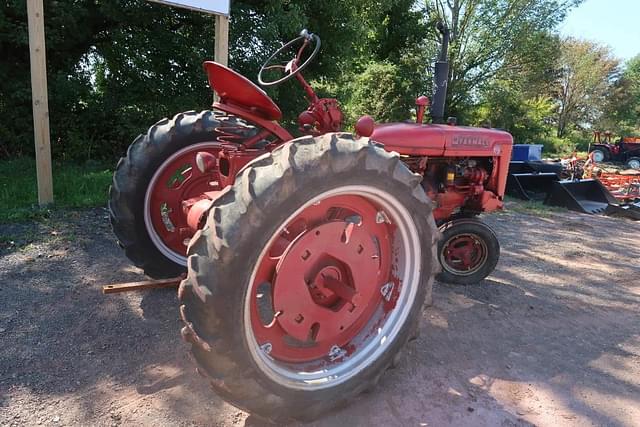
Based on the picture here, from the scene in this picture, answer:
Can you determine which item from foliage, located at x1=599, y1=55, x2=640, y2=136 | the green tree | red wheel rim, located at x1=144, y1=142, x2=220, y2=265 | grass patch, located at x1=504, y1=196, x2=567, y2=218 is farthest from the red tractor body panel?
foliage, located at x1=599, y1=55, x2=640, y2=136

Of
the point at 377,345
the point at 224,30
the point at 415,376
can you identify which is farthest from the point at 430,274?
the point at 224,30

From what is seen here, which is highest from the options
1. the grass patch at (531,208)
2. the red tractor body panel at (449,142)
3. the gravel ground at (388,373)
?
the red tractor body panel at (449,142)

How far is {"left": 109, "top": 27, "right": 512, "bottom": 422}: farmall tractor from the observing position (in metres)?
1.78

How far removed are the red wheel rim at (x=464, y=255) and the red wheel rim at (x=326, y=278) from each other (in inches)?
68.1

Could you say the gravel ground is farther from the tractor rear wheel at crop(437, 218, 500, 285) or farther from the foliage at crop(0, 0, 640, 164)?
the foliage at crop(0, 0, 640, 164)

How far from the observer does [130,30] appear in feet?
25.6

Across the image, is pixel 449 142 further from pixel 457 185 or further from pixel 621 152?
pixel 621 152

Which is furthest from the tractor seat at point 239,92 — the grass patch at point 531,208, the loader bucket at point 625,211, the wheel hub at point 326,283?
the loader bucket at point 625,211

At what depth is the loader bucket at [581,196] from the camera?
25.7ft

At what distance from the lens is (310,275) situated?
7.22 ft

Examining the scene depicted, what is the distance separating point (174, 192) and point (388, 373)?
179cm

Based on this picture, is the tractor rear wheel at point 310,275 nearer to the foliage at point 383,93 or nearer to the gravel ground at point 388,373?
the gravel ground at point 388,373

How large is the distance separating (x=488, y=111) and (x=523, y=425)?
18740mm

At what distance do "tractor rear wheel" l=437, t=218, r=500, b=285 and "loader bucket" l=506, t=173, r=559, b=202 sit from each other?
5062 millimetres
